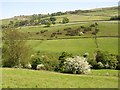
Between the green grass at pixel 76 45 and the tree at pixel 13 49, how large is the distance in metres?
35.4

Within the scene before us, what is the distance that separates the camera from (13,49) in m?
59.7

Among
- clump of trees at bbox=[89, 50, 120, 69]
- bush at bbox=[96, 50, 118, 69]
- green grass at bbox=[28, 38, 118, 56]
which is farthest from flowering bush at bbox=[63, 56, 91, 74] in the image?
green grass at bbox=[28, 38, 118, 56]

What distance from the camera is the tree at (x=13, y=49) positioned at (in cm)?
5934

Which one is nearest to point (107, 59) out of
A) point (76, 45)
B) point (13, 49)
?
point (76, 45)

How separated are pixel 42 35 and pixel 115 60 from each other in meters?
59.5

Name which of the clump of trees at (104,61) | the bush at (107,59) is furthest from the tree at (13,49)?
the bush at (107,59)

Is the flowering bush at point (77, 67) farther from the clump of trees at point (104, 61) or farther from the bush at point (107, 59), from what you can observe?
the bush at point (107, 59)

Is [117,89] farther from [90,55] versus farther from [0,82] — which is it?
[90,55]

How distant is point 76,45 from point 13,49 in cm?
4666

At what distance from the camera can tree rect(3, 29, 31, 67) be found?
59.3 metres

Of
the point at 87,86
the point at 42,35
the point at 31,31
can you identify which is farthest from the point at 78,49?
the point at 87,86

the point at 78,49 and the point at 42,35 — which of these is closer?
the point at 78,49

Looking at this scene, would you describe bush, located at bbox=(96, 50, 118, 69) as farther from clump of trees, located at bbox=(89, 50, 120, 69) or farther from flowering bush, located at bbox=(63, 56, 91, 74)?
flowering bush, located at bbox=(63, 56, 91, 74)

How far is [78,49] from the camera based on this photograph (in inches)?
3944
